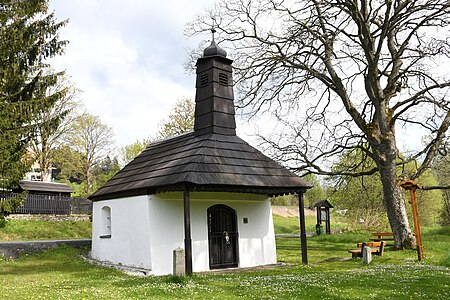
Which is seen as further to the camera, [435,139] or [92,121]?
[92,121]

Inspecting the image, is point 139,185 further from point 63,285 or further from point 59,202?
point 59,202

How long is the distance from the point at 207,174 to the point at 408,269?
5696 millimetres

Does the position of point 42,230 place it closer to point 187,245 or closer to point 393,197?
point 187,245

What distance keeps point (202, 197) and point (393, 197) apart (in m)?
8.29

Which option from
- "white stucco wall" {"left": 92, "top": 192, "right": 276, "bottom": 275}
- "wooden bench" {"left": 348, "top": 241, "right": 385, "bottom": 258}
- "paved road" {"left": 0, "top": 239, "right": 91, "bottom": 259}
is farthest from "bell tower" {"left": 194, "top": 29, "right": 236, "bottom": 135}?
"paved road" {"left": 0, "top": 239, "right": 91, "bottom": 259}

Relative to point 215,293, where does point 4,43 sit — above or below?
above

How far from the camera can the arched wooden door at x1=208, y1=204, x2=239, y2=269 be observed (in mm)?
12211

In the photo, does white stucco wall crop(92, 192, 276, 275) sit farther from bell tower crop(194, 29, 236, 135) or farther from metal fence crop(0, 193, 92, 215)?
metal fence crop(0, 193, 92, 215)

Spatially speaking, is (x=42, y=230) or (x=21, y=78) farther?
(x=42, y=230)

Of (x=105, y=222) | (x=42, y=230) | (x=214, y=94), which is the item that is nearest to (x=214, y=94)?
(x=214, y=94)

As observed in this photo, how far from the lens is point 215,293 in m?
7.27

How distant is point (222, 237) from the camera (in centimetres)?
1244

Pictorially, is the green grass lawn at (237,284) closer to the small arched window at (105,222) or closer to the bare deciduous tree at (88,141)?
the small arched window at (105,222)

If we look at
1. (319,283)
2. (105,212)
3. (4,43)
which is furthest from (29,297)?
(4,43)
